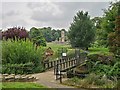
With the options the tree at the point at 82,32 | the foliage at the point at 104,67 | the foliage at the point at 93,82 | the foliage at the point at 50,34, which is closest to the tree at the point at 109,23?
the foliage at the point at 104,67

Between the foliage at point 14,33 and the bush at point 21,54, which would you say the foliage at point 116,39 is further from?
the foliage at point 14,33

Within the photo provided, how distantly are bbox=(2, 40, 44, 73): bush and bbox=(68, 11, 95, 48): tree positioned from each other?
60.5 feet

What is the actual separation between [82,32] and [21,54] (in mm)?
19866

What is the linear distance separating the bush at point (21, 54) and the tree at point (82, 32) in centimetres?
1845

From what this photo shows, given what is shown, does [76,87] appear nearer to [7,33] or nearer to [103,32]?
[103,32]

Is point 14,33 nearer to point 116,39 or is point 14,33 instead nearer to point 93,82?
point 116,39

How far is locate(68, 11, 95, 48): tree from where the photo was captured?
116ft

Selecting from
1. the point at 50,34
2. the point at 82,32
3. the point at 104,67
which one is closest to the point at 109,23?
the point at 104,67

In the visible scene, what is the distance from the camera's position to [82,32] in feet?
117

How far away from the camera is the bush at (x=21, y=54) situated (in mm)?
16656

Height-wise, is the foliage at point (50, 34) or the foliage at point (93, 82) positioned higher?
the foliage at point (50, 34)

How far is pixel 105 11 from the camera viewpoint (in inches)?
991

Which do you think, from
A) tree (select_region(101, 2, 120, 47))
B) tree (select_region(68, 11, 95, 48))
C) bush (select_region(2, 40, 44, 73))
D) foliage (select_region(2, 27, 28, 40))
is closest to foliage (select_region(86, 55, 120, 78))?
bush (select_region(2, 40, 44, 73))

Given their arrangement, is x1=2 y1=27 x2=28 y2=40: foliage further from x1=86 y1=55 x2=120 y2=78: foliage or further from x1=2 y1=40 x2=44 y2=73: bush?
x1=86 y1=55 x2=120 y2=78: foliage
